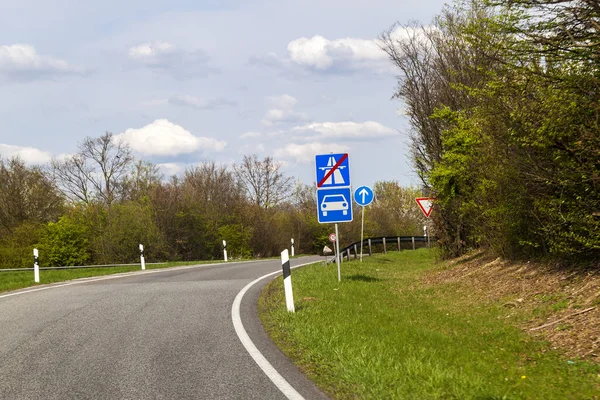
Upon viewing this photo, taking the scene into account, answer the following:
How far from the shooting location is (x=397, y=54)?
23.1m

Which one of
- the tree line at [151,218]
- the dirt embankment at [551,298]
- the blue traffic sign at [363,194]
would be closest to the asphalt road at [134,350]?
the dirt embankment at [551,298]

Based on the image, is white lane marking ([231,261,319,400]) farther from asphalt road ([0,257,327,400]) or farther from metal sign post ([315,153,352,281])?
metal sign post ([315,153,352,281])

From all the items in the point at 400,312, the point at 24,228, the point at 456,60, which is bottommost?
the point at 400,312

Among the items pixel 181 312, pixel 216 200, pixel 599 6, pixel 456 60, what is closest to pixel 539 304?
pixel 599 6

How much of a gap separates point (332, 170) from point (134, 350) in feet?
24.5

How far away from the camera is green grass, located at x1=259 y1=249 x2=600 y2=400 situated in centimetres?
536

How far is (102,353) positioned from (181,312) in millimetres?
3033

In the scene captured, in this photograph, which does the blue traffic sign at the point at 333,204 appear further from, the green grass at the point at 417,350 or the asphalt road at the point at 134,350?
the asphalt road at the point at 134,350

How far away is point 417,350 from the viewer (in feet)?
22.6

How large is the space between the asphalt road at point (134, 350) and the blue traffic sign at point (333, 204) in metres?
2.74

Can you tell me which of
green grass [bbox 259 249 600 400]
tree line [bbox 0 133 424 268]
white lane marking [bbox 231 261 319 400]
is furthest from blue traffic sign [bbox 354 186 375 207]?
tree line [bbox 0 133 424 268]

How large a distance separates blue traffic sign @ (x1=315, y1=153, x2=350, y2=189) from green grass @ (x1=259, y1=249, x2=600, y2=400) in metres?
2.57

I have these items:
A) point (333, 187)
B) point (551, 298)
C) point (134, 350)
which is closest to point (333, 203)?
point (333, 187)

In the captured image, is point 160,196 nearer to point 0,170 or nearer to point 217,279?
point 0,170
